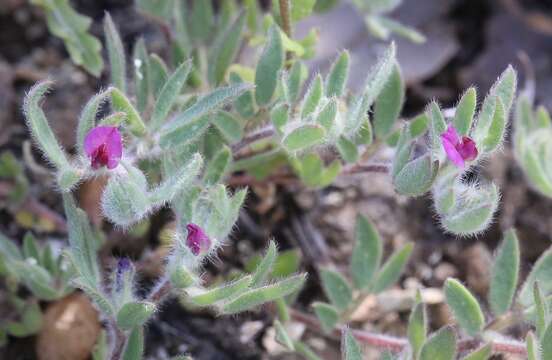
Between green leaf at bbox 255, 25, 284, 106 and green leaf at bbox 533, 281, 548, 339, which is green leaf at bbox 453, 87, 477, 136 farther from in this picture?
green leaf at bbox 255, 25, 284, 106

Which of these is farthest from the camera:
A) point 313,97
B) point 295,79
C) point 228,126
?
point 228,126

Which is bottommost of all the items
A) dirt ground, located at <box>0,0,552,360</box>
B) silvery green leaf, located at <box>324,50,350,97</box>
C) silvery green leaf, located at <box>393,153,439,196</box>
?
dirt ground, located at <box>0,0,552,360</box>

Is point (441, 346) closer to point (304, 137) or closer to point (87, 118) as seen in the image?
point (304, 137)

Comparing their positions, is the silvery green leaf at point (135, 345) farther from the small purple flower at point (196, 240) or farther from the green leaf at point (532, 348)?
the green leaf at point (532, 348)

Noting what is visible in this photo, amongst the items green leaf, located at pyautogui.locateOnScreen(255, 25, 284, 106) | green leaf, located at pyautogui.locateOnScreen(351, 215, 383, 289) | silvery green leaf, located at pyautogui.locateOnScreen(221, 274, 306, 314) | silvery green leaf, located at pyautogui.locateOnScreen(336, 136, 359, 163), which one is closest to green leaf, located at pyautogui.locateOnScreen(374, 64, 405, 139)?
silvery green leaf, located at pyautogui.locateOnScreen(336, 136, 359, 163)

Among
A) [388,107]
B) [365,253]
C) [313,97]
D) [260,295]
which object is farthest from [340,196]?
[260,295]

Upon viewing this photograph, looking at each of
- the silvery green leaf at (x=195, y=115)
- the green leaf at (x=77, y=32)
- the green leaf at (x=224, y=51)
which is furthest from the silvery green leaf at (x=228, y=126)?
the green leaf at (x=77, y=32)

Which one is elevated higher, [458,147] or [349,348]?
[458,147]
